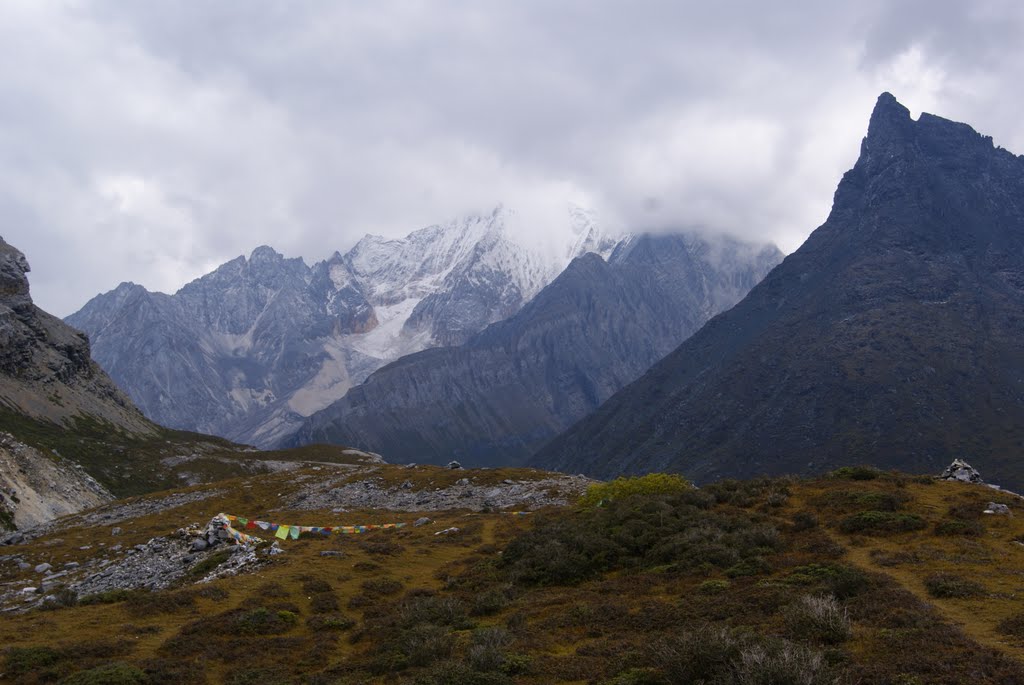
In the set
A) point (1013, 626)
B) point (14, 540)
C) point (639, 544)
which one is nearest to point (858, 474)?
point (639, 544)

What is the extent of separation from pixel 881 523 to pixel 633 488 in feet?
64.1

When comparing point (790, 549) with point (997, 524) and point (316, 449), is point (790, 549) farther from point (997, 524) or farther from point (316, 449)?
point (316, 449)

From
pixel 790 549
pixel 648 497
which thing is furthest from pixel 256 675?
pixel 648 497

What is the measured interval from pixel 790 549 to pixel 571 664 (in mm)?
15196

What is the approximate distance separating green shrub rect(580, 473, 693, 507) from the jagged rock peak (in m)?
172

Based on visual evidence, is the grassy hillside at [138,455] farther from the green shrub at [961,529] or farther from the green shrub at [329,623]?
the green shrub at [961,529]

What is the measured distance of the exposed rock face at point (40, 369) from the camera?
162688 millimetres

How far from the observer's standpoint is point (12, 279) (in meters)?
176

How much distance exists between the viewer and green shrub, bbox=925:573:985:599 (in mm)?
24250

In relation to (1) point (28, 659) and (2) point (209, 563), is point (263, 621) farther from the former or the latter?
(2) point (209, 563)

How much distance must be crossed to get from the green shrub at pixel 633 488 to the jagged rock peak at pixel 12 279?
17215cm

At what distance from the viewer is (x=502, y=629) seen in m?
25.2

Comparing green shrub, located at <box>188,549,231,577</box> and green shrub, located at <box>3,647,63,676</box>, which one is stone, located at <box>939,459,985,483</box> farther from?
green shrub, located at <box>3,647,63,676</box>

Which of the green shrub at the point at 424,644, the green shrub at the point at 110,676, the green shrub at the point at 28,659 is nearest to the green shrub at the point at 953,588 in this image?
the green shrub at the point at 424,644
